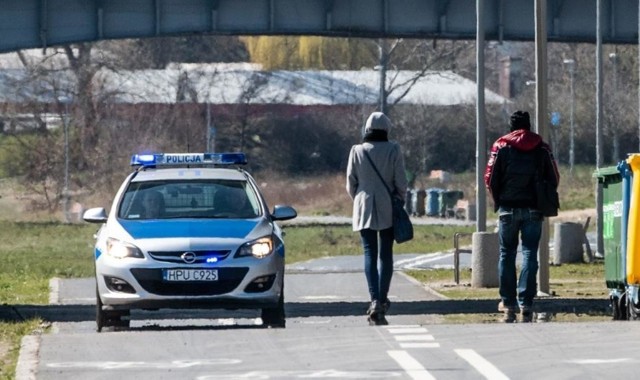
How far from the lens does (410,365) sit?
11.2 meters

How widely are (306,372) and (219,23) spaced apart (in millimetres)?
24200

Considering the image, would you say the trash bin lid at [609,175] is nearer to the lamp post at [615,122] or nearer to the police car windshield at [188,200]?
the police car windshield at [188,200]

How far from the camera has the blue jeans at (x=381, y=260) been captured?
591 inches

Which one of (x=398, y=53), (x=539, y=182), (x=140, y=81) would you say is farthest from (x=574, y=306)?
(x=398, y=53)

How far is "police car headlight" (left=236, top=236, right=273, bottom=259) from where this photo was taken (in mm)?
15133

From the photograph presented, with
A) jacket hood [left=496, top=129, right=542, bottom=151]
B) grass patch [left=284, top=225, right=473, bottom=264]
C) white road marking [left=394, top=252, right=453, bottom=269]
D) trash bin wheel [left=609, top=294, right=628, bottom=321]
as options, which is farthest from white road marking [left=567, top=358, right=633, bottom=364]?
grass patch [left=284, top=225, right=473, bottom=264]

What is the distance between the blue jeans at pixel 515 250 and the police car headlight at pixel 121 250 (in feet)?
10.1

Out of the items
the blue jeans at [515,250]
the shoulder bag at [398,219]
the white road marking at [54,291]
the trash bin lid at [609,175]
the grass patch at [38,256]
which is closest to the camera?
the blue jeans at [515,250]

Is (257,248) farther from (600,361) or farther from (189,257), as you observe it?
(600,361)

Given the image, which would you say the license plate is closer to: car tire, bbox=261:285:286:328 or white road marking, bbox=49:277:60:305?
car tire, bbox=261:285:286:328

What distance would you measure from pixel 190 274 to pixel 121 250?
0.65 meters

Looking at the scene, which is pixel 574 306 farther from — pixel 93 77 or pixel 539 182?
pixel 93 77

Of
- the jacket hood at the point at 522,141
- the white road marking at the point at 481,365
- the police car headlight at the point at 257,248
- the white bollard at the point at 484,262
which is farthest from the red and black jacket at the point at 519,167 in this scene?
the white bollard at the point at 484,262

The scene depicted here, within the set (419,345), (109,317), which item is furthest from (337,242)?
(419,345)
